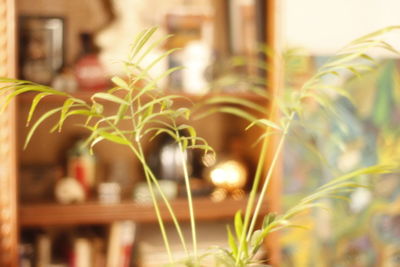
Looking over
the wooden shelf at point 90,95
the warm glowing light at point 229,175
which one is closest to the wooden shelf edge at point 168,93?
the wooden shelf at point 90,95

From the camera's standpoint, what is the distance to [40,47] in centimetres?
200

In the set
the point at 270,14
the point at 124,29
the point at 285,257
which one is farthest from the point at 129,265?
the point at 270,14

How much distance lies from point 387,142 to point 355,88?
24 centimetres

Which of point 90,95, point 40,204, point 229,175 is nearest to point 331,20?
point 229,175

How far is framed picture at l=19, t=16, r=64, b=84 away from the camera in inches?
Answer: 78.0

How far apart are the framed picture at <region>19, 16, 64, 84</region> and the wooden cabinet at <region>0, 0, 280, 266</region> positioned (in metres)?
0.10

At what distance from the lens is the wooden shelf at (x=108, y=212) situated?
1938 mm

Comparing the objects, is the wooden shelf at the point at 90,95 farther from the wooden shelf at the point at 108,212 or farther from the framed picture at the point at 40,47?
the wooden shelf at the point at 108,212

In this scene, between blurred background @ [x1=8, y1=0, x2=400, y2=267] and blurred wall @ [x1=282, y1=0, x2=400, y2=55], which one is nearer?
blurred background @ [x1=8, y1=0, x2=400, y2=267]

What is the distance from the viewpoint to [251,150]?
227 cm

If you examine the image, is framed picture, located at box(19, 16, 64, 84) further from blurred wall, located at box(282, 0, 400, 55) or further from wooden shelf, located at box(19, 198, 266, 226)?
blurred wall, located at box(282, 0, 400, 55)

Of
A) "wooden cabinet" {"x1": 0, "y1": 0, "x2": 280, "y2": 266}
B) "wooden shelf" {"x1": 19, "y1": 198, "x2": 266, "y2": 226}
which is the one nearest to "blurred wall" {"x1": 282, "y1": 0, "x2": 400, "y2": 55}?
"wooden cabinet" {"x1": 0, "y1": 0, "x2": 280, "y2": 266}

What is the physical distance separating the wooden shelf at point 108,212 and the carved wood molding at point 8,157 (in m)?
0.06

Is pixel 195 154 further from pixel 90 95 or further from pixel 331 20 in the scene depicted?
pixel 331 20
